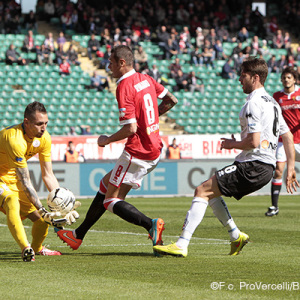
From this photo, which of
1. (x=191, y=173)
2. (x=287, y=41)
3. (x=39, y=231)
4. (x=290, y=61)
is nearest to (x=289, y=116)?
(x=39, y=231)

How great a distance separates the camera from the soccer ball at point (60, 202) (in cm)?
703

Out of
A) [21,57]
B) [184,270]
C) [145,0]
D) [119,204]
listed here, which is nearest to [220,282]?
[184,270]

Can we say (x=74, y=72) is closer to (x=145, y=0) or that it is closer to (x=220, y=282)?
(x=145, y=0)

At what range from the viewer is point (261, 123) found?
270 inches

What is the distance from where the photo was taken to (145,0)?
32.6 m

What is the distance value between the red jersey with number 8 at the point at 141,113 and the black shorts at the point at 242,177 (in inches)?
37.9

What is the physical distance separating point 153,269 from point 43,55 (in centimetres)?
2258

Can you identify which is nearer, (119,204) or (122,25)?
(119,204)

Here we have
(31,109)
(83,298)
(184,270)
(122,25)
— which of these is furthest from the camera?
(122,25)

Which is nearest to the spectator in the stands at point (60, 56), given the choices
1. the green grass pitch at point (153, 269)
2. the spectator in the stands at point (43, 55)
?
the spectator in the stands at point (43, 55)

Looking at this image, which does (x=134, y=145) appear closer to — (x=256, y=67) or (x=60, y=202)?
(x=60, y=202)

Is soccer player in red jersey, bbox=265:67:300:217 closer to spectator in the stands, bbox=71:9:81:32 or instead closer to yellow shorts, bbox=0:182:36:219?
yellow shorts, bbox=0:182:36:219

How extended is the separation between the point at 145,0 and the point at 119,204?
26.3 metres

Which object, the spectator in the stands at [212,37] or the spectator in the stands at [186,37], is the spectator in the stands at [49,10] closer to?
the spectator in the stands at [186,37]
